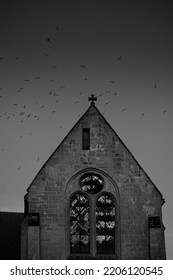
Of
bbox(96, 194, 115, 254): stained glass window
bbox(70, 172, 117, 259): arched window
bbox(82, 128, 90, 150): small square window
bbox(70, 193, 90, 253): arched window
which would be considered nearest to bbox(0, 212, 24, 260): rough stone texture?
bbox(70, 193, 90, 253): arched window

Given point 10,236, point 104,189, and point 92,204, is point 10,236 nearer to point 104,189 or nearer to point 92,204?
point 92,204

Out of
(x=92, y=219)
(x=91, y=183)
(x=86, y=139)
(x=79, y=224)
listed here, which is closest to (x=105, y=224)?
(x=92, y=219)

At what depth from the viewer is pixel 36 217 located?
29109 mm

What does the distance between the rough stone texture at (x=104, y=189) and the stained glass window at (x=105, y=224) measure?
31 centimetres

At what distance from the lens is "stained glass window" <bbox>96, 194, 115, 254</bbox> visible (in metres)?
29.4

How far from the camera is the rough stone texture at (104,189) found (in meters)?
29.2

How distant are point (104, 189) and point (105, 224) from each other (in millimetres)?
1770

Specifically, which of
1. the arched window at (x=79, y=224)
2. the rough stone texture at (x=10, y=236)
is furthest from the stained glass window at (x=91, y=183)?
the rough stone texture at (x=10, y=236)

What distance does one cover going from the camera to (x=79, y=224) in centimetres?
2956
